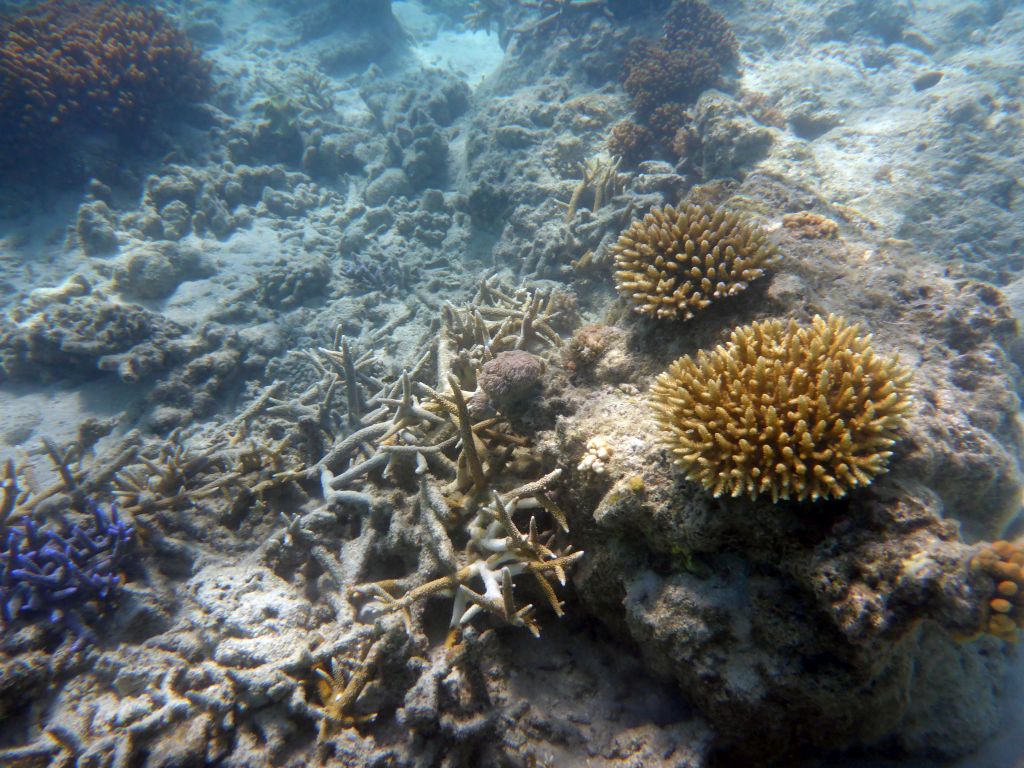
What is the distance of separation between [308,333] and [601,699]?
7319 millimetres

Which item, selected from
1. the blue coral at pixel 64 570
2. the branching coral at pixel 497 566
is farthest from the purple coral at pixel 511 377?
the blue coral at pixel 64 570

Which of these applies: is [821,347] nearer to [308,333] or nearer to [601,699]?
[601,699]

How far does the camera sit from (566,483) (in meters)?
3.38

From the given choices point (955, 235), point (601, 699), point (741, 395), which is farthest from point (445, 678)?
point (955, 235)

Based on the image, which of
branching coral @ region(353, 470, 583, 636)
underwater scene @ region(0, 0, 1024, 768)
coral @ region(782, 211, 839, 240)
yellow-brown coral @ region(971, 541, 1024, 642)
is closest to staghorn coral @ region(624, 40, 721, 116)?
underwater scene @ region(0, 0, 1024, 768)

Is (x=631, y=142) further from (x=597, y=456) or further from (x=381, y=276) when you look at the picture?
(x=597, y=456)

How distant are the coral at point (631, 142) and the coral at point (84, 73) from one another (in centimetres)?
1119

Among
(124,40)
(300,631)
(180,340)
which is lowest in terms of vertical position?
(300,631)

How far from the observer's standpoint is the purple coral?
3762mm

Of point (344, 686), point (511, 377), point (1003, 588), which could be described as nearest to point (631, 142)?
point (511, 377)

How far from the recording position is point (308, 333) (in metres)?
8.30

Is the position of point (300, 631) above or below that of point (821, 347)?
below

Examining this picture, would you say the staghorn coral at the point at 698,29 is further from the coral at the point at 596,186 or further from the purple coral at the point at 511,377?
the purple coral at the point at 511,377

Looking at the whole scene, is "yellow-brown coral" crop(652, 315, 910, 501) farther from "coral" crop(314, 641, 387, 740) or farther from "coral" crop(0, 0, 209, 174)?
"coral" crop(0, 0, 209, 174)
